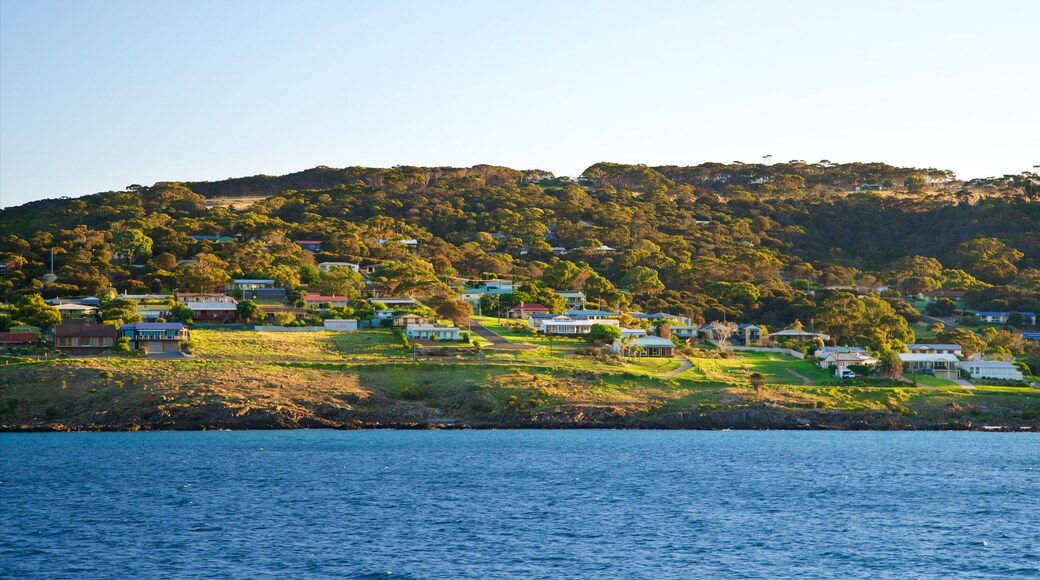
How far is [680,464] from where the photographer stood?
5725 cm

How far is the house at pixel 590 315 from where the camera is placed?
99.3 metres

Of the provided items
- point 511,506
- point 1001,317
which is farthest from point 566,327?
point 511,506

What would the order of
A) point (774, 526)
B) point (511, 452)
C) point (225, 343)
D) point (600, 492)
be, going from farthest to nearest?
point (225, 343)
point (511, 452)
point (600, 492)
point (774, 526)

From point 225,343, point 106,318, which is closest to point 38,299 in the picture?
point 106,318

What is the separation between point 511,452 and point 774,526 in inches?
852

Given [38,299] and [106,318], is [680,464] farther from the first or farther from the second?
[38,299]

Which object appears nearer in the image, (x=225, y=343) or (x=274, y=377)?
(x=274, y=377)

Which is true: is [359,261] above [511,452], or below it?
above

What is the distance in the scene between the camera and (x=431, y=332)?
8838 centimetres

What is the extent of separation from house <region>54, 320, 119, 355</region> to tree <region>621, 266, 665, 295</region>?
56940 mm

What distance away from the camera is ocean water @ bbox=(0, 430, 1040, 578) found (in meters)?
35.2

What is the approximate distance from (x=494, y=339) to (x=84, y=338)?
29002 mm

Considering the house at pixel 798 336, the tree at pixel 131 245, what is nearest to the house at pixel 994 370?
the house at pixel 798 336

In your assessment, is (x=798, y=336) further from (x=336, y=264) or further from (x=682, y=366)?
(x=336, y=264)
